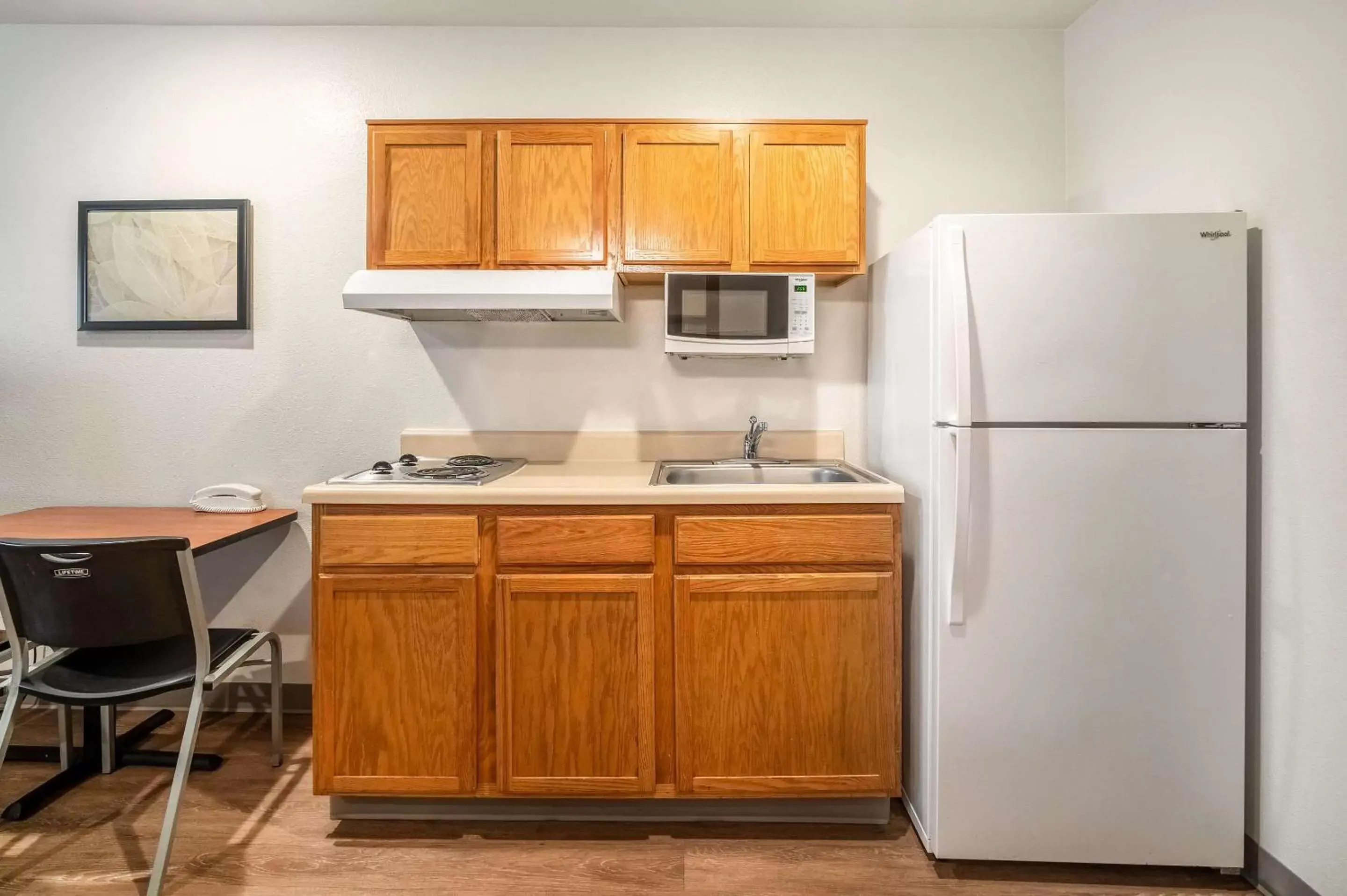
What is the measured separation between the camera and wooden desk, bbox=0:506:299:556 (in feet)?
6.58

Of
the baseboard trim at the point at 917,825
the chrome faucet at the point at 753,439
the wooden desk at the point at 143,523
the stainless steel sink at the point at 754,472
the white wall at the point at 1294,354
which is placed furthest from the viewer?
the chrome faucet at the point at 753,439

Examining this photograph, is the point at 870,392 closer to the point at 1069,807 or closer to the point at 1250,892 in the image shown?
the point at 1069,807

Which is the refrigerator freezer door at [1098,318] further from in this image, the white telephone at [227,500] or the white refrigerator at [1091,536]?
the white telephone at [227,500]

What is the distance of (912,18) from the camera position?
2352mm

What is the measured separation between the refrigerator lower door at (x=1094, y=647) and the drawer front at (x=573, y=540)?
2.61 ft

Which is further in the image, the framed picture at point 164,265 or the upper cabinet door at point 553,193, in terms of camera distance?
the framed picture at point 164,265

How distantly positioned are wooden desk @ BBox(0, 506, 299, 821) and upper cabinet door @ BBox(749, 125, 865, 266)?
1.89m

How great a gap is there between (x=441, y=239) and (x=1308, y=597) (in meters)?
2.49

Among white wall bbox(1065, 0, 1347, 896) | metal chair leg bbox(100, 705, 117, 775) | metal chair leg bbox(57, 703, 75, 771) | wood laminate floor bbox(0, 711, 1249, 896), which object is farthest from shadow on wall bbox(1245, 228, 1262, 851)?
metal chair leg bbox(57, 703, 75, 771)

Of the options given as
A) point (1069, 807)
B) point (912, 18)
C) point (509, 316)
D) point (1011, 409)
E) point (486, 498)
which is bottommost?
point (1069, 807)

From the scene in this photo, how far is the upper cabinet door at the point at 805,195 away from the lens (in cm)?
211

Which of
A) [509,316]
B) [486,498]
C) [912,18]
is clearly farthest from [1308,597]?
[509,316]

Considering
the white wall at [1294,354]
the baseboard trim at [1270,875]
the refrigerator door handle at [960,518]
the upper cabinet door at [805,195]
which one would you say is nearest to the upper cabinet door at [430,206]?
the upper cabinet door at [805,195]

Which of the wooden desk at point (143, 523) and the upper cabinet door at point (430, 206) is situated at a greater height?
the upper cabinet door at point (430, 206)
